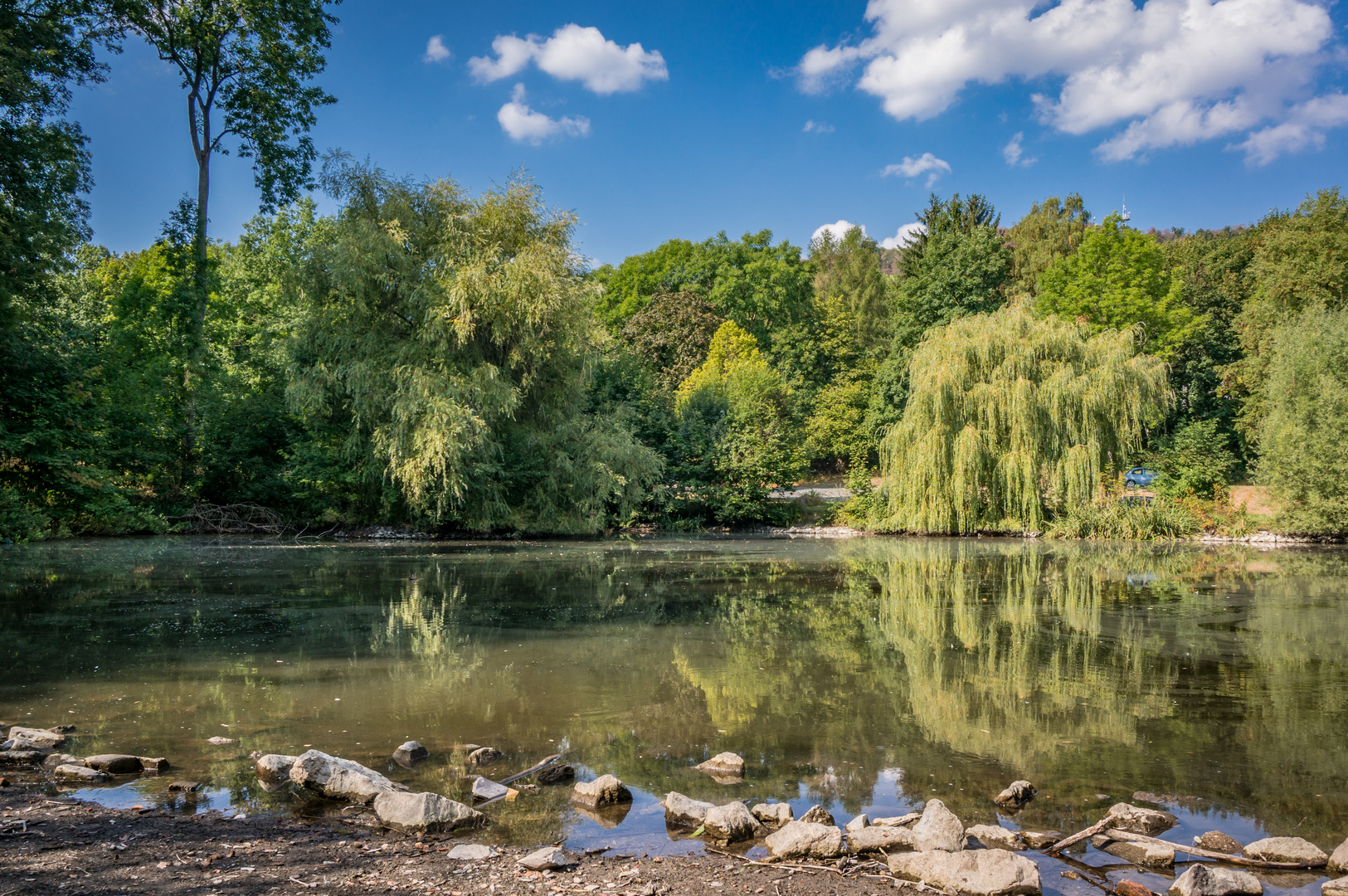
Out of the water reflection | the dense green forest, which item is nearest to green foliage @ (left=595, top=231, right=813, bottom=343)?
the dense green forest

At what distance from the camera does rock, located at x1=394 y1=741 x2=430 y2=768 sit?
5262 mm

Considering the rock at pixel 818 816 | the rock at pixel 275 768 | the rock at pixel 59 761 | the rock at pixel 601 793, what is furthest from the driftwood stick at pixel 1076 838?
the rock at pixel 59 761

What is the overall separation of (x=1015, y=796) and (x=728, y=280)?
46.2m

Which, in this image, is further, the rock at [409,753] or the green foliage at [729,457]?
the green foliage at [729,457]

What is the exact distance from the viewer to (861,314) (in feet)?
176

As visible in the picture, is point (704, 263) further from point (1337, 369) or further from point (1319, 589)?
point (1319, 589)

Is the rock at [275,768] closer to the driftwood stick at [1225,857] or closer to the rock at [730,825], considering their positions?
the rock at [730,825]

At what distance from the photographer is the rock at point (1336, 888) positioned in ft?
11.7

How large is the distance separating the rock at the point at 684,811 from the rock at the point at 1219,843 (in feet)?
8.10

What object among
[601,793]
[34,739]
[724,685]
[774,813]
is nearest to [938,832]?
[774,813]

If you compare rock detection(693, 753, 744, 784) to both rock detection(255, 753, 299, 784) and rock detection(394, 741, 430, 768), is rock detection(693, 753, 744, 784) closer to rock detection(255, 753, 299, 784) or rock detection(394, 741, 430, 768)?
rock detection(394, 741, 430, 768)

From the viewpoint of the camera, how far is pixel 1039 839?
4.16m

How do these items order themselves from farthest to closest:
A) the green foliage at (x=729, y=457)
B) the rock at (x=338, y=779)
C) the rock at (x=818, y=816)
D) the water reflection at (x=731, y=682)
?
the green foliage at (x=729, y=457)
the water reflection at (x=731, y=682)
the rock at (x=338, y=779)
the rock at (x=818, y=816)

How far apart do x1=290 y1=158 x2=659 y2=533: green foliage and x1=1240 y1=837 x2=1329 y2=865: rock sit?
62.5ft
